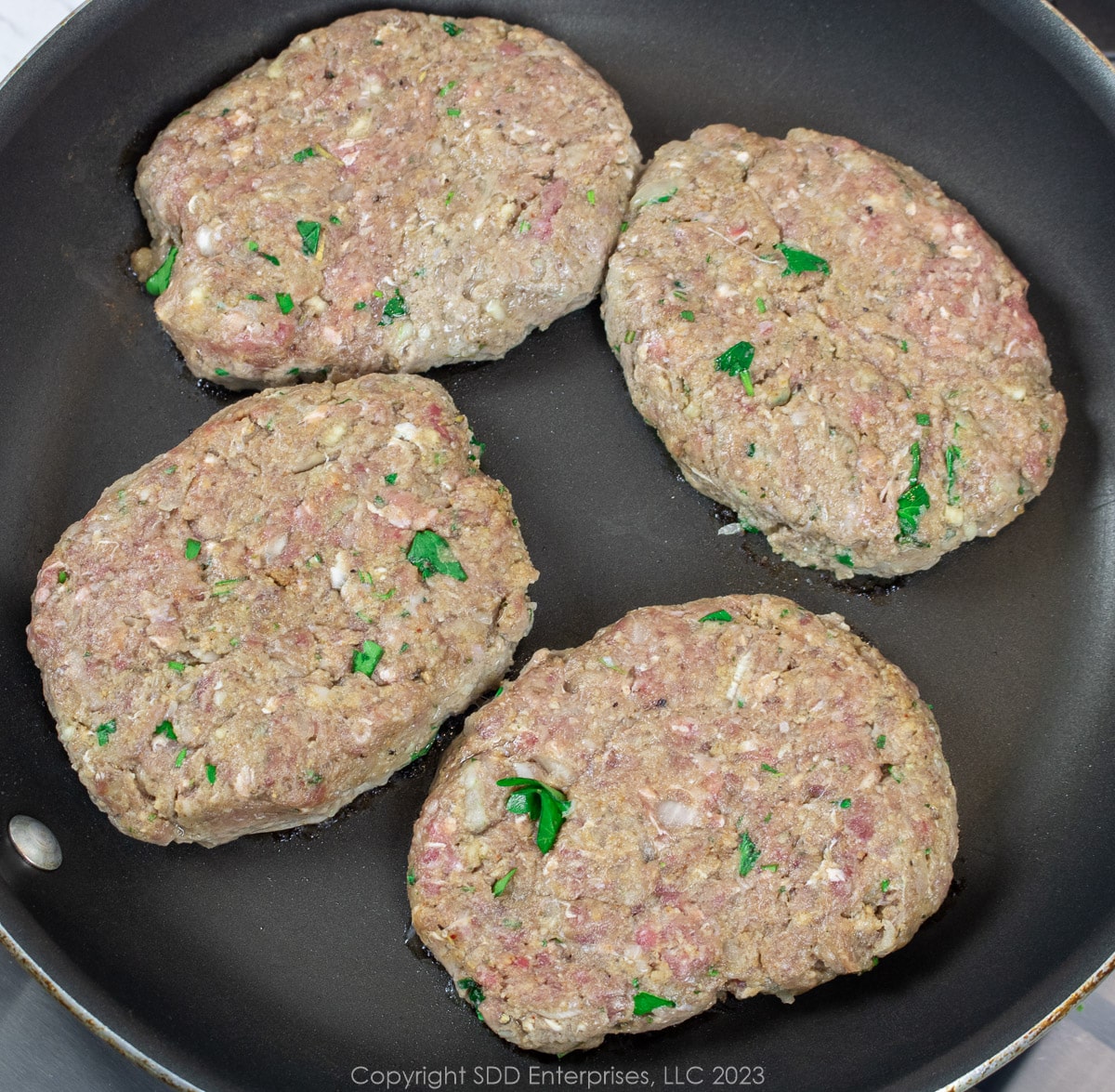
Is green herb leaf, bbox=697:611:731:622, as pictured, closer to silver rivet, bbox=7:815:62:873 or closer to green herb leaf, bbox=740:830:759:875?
green herb leaf, bbox=740:830:759:875

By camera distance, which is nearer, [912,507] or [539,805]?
[539,805]

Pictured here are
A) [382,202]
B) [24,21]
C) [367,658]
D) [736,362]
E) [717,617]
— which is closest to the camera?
[367,658]

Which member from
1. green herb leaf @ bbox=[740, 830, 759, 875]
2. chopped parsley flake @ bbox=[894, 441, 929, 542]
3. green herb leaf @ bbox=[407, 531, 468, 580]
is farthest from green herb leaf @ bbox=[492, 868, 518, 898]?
chopped parsley flake @ bbox=[894, 441, 929, 542]

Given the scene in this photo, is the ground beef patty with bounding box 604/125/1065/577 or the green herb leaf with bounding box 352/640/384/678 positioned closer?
the green herb leaf with bounding box 352/640/384/678

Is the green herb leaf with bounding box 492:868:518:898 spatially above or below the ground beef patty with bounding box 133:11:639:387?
below

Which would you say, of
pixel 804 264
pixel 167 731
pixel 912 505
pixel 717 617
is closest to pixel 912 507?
pixel 912 505

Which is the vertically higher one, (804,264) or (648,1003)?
(804,264)

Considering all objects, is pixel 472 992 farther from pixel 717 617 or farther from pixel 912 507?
pixel 912 507

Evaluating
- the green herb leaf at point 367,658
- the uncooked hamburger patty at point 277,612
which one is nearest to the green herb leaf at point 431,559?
the uncooked hamburger patty at point 277,612
